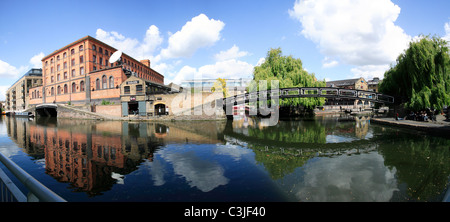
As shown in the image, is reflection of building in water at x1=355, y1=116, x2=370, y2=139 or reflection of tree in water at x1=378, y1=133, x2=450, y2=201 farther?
reflection of building in water at x1=355, y1=116, x2=370, y2=139

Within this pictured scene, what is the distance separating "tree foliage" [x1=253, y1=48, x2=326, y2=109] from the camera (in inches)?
1183

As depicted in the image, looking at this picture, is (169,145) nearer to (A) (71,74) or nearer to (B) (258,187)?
(B) (258,187)

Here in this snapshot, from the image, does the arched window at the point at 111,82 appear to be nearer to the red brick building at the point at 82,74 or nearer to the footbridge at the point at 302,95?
the red brick building at the point at 82,74

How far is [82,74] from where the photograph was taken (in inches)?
1550

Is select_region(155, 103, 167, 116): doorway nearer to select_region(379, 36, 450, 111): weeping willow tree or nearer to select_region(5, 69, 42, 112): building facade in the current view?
select_region(379, 36, 450, 111): weeping willow tree

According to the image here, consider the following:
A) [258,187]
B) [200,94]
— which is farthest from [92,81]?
[258,187]

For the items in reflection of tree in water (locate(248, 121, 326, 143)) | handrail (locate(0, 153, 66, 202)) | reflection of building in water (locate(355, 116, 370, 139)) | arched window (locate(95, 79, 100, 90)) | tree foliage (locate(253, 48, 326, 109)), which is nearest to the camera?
handrail (locate(0, 153, 66, 202))

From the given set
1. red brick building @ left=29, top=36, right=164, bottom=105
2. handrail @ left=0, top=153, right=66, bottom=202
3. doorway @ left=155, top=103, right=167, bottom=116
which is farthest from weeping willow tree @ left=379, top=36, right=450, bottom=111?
red brick building @ left=29, top=36, right=164, bottom=105

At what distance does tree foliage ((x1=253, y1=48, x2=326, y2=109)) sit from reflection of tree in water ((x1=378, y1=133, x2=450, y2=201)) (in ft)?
57.8

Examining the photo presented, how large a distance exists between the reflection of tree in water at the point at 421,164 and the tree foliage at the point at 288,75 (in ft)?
57.8
